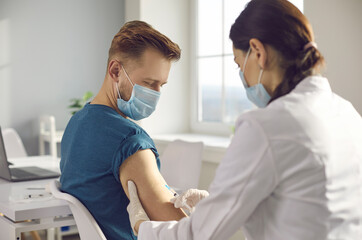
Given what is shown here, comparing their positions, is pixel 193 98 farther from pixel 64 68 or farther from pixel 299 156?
pixel 299 156

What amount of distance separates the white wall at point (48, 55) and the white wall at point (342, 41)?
2269 mm

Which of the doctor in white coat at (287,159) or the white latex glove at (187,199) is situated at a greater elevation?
the doctor in white coat at (287,159)

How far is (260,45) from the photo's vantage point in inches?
38.7

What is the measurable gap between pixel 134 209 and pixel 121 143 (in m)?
0.19

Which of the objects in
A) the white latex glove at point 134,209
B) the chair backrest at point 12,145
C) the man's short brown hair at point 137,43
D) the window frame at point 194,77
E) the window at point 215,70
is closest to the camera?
the white latex glove at point 134,209

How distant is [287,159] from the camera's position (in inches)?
33.5

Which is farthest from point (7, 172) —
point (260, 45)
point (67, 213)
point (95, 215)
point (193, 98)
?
point (193, 98)

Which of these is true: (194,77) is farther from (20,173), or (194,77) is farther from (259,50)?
(259,50)

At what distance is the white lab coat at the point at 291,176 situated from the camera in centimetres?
85

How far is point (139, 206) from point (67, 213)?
0.54m

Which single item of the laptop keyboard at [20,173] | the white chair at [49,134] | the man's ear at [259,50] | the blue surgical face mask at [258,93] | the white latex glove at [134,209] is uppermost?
the man's ear at [259,50]

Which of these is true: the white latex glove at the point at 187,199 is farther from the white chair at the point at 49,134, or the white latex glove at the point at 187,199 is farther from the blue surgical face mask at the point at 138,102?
the white chair at the point at 49,134

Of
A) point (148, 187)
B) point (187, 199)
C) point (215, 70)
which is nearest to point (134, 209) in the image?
point (148, 187)

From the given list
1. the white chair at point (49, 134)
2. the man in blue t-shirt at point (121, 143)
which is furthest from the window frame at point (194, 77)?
the man in blue t-shirt at point (121, 143)
